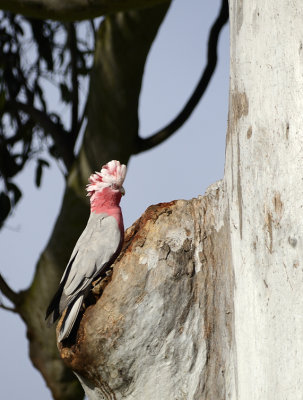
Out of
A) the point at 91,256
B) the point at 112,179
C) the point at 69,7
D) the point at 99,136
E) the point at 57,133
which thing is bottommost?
the point at 91,256

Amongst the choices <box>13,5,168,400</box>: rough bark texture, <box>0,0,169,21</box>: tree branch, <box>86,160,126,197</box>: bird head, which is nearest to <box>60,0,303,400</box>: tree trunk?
<box>86,160,126,197</box>: bird head

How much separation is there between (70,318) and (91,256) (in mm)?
189

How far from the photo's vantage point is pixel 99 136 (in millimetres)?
3344

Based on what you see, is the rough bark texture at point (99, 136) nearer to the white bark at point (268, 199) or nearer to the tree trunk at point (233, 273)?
the tree trunk at point (233, 273)

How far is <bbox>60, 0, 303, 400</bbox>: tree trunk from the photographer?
1.35 m

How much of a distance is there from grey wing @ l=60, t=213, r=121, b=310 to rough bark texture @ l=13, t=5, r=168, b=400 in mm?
1416

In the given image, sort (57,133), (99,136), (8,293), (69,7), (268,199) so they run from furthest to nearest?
(57,133) < (8,293) < (99,136) < (69,7) < (268,199)

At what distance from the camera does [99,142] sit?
334cm

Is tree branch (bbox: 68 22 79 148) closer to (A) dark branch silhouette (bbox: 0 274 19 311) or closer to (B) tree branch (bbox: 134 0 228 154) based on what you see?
(B) tree branch (bbox: 134 0 228 154)

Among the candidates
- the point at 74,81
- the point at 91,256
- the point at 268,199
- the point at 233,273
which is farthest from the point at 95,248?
the point at 74,81

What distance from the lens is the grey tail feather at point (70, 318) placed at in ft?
5.57

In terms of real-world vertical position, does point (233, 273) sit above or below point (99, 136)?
below

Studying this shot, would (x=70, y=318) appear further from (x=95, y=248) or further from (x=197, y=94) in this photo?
(x=197, y=94)

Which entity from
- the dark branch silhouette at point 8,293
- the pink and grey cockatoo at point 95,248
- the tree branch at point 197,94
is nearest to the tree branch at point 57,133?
the tree branch at point 197,94
